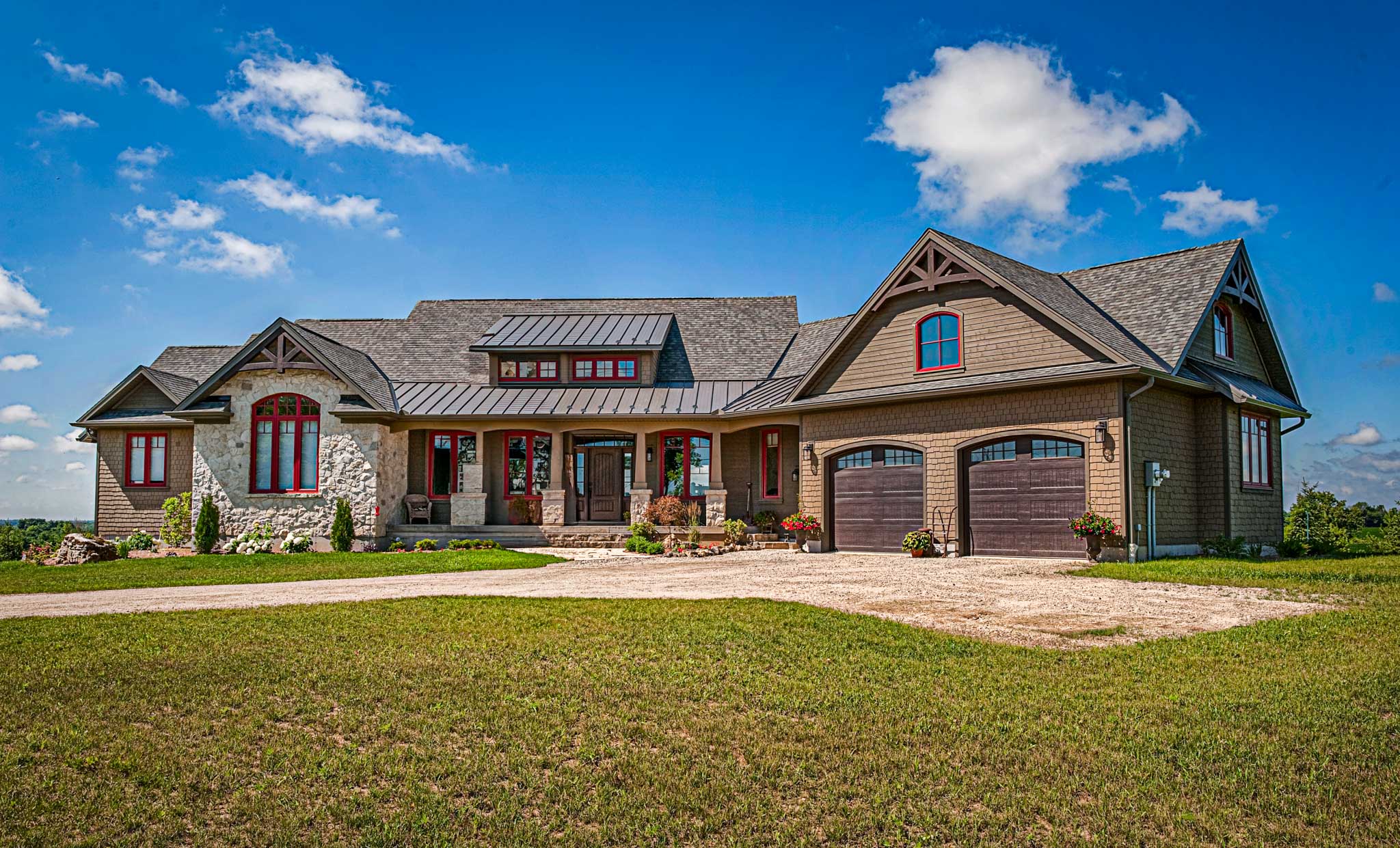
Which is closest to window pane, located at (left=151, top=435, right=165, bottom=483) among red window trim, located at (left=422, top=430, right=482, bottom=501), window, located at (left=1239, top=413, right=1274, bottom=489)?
red window trim, located at (left=422, top=430, right=482, bottom=501)

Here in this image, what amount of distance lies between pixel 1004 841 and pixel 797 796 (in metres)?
1.13

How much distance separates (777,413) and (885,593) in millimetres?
10604

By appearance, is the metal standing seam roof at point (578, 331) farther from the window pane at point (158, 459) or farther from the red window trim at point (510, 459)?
the window pane at point (158, 459)

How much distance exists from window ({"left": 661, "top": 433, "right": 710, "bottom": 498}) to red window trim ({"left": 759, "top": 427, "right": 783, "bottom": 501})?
1408mm

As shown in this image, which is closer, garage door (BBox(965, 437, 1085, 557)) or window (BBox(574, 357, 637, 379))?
garage door (BBox(965, 437, 1085, 557))

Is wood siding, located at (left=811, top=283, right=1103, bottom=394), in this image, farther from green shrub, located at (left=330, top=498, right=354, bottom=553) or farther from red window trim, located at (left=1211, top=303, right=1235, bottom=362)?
green shrub, located at (left=330, top=498, right=354, bottom=553)

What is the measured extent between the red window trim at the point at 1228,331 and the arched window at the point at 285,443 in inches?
829

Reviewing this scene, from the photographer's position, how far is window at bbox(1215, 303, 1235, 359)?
1994 cm

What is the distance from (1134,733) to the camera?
20.4 ft

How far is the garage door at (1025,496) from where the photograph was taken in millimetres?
Result: 17547

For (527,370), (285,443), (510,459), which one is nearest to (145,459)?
(285,443)

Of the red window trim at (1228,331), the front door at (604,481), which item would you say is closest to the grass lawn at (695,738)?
the red window trim at (1228,331)

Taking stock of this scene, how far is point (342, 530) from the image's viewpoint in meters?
22.8

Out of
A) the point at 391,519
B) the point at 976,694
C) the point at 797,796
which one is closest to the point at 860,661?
the point at 976,694
